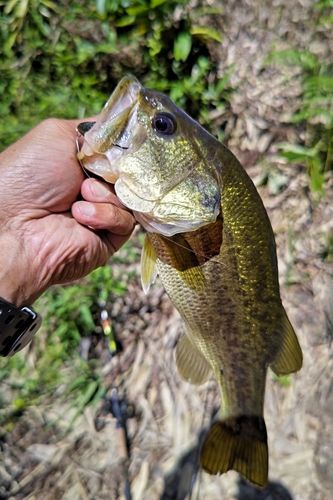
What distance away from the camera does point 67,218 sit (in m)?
1.91

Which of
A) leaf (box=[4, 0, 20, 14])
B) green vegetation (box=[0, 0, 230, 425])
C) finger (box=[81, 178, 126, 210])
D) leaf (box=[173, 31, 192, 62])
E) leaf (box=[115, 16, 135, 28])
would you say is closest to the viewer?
finger (box=[81, 178, 126, 210])

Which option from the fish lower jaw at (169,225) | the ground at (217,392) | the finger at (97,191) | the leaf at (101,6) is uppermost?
the leaf at (101,6)

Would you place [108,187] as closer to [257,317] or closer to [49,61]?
[257,317]

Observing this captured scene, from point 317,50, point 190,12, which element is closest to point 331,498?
point 317,50

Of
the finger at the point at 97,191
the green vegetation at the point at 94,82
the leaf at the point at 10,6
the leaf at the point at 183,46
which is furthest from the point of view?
the leaf at the point at 10,6

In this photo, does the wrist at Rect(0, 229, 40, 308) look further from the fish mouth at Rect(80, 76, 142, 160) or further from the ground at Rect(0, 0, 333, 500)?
the ground at Rect(0, 0, 333, 500)

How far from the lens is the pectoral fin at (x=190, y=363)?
1.80 meters

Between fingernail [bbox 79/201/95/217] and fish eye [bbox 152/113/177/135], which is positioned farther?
fingernail [bbox 79/201/95/217]

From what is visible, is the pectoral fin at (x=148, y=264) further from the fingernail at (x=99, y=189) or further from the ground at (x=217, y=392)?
the ground at (x=217, y=392)

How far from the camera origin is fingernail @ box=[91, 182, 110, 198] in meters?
1.75

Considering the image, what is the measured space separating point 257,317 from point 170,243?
454mm

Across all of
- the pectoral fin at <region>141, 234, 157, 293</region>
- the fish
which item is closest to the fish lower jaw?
the fish

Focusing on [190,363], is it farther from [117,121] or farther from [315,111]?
[315,111]

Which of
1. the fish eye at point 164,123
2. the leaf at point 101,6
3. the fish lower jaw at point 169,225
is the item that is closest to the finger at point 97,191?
the fish lower jaw at point 169,225
